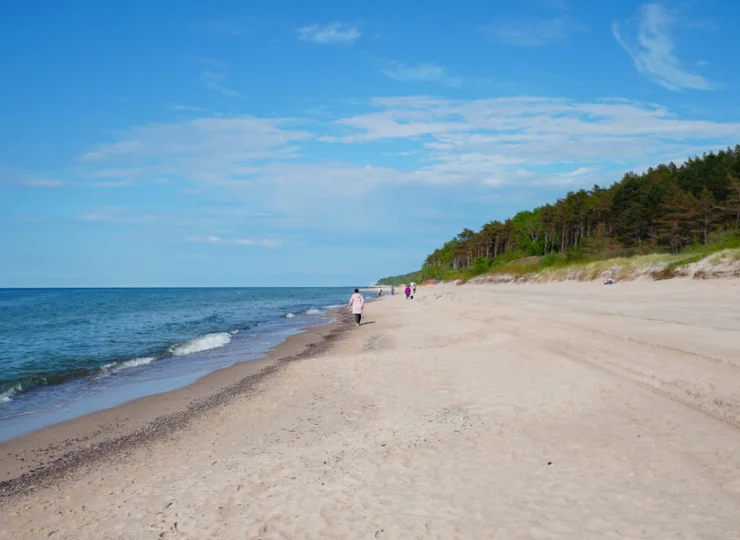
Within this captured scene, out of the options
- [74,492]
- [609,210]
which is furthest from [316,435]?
[609,210]

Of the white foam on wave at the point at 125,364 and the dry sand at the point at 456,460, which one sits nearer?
the dry sand at the point at 456,460

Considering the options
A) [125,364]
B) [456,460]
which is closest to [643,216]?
[125,364]

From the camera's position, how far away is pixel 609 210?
6944 centimetres

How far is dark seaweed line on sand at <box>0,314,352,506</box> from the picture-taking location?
22.0 ft

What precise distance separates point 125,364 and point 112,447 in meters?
10.7

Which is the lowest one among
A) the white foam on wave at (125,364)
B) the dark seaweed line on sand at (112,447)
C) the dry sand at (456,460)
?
the white foam on wave at (125,364)

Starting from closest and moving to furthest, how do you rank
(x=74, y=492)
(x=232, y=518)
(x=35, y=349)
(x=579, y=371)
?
(x=232, y=518)
(x=74, y=492)
(x=579, y=371)
(x=35, y=349)

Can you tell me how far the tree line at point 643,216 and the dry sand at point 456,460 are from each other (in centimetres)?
3987

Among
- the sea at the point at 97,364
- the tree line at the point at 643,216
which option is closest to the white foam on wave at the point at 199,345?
the sea at the point at 97,364

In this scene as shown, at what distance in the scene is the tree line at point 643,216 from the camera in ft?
161

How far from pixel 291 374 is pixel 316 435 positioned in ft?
19.7

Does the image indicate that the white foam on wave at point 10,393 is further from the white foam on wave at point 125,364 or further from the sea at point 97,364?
the white foam on wave at point 125,364

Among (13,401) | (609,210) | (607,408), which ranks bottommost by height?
(13,401)

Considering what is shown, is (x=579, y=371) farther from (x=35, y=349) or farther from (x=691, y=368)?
(x=35, y=349)
